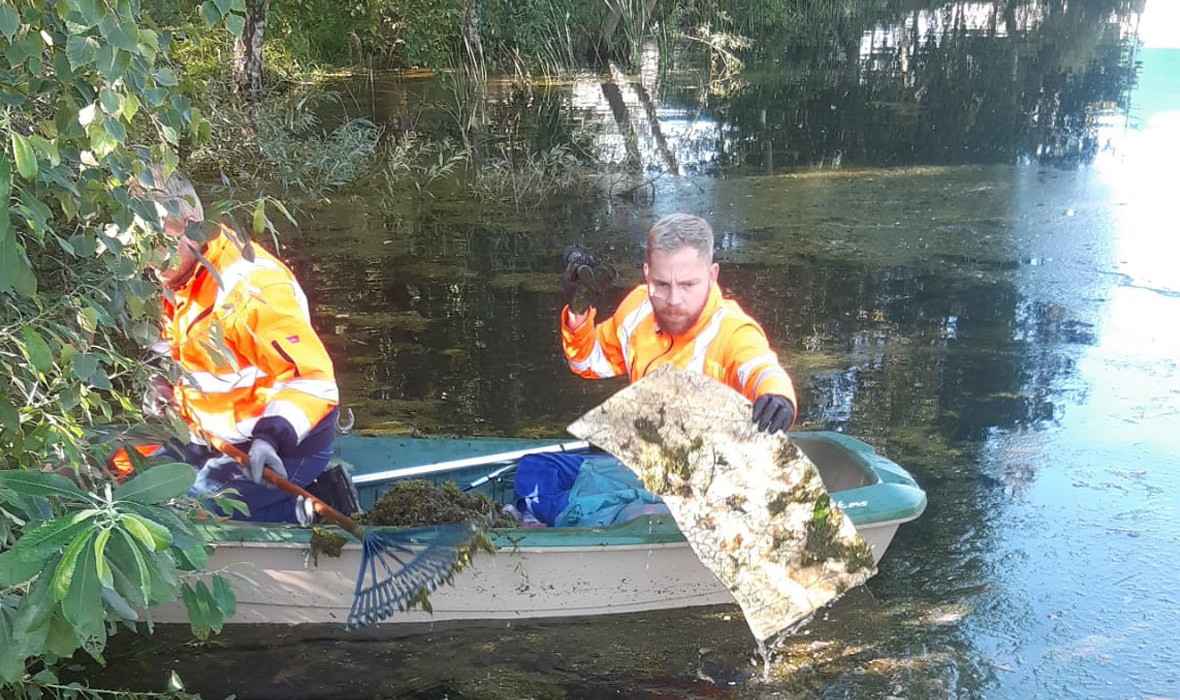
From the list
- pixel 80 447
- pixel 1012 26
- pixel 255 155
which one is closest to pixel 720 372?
pixel 80 447

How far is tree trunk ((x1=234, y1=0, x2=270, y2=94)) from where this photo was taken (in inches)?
468

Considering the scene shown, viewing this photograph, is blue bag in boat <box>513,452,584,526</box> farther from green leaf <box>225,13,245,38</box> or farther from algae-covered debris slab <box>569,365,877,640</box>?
green leaf <box>225,13,245,38</box>

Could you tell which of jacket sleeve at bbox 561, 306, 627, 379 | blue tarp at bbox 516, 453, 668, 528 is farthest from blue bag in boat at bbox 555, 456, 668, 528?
jacket sleeve at bbox 561, 306, 627, 379

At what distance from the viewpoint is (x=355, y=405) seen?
19.5 ft

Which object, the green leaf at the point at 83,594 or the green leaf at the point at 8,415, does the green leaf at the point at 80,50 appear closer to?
the green leaf at the point at 8,415

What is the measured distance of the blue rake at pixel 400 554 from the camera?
12.2ft

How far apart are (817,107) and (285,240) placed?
835cm

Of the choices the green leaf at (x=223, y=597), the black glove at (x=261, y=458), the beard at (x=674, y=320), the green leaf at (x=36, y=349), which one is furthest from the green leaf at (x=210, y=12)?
the beard at (x=674, y=320)

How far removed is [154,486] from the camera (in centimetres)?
190

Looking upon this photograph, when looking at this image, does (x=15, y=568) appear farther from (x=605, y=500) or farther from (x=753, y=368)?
(x=605, y=500)

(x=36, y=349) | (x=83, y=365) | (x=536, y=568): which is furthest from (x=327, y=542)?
(x=36, y=349)

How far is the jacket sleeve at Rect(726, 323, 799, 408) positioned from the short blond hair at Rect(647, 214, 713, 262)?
0.29 meters

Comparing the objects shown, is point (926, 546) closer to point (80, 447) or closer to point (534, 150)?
point (80, 447)

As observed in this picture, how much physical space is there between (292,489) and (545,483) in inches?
37.6
